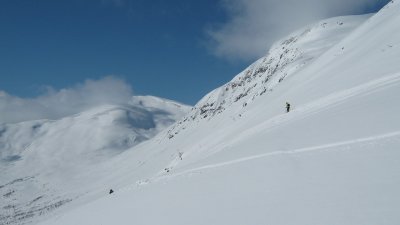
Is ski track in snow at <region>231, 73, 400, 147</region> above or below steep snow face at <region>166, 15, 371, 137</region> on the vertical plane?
below

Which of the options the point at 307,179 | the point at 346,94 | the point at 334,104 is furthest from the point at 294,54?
the point at 307,179

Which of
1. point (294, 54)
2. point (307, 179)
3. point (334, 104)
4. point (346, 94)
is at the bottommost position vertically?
point (307, 179)

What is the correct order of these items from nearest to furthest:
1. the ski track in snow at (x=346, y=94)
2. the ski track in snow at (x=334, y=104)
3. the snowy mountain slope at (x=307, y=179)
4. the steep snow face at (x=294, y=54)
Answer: the snowy mountain slope at (x=307, y=179), the ski track in snow at (x=334, y=104), the ski track in snow at (x=346, y=94), the steep snow face at (x=294, y=54)

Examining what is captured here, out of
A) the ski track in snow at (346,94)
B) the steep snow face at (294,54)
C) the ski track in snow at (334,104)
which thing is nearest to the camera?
the ski track in snow at (334,104)

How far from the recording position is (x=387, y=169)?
11906mm

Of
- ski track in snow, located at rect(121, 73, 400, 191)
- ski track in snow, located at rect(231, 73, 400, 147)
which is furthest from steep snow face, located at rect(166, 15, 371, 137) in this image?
ski track in snow, located at rect(121, 73, 400, 191)

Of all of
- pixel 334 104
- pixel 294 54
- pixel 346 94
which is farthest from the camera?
pixel 294 54

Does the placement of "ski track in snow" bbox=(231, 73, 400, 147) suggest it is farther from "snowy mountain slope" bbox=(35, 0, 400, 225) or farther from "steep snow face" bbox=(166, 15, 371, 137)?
"steep snow face" bbox=(166, 15, 371, 137)

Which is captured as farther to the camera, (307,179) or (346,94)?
(346,94)

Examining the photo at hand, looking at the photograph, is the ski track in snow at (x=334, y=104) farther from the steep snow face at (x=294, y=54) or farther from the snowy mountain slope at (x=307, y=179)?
the steep snow face at (x=294, y=54)

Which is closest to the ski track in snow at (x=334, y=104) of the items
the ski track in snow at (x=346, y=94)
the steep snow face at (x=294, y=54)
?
the ski track in snow at (x=346, y=94)

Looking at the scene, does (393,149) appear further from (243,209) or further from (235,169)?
(235,169)

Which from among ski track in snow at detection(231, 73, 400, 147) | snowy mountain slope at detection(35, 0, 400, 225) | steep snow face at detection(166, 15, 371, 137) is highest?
steep snow face at detection(166, 15, 371, 137)

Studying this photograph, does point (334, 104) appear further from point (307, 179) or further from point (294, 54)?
point (294, 54)
